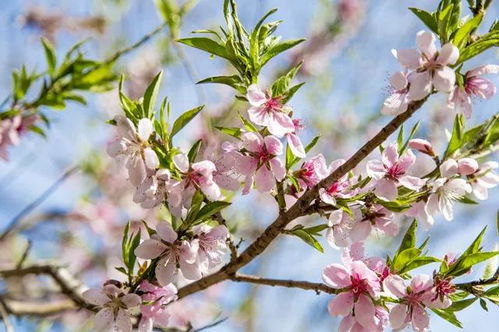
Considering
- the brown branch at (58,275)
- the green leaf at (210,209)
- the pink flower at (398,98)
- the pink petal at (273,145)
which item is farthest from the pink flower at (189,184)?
the brown branch at (58,275)

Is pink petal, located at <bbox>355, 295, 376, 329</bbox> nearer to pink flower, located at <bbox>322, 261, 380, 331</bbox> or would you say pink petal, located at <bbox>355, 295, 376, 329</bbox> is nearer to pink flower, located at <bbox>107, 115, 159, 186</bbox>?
pink flower, located at <bbox>322, 261, 380, 331</bbox>

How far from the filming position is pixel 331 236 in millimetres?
1365

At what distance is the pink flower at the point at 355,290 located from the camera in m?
1.26

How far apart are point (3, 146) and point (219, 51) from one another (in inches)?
41.4

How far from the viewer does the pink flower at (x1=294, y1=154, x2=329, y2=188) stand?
1.33m

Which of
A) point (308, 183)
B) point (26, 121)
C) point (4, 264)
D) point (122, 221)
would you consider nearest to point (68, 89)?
point (26, 121)

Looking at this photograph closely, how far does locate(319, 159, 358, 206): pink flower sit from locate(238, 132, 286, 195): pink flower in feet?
0.31

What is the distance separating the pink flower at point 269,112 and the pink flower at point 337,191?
14cm

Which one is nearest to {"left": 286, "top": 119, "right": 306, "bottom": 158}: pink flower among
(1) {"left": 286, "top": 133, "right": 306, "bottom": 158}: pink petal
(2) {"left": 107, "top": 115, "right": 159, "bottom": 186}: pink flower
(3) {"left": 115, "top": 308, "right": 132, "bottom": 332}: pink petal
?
(1) {"left": 286, "top": 133, "right": 306, "bottom": 158}: pink petal

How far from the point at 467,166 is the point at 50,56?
1.38 meters

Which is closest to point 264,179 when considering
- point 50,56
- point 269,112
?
point 269,112

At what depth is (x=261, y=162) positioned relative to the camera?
1267 mm

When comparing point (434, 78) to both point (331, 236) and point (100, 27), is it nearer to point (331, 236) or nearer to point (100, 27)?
point (331, 236)

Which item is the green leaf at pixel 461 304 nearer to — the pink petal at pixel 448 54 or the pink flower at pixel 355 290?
the pink flower at pixel 355 290
